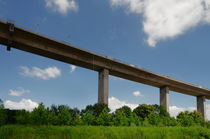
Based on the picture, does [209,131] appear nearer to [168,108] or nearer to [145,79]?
[145,79]

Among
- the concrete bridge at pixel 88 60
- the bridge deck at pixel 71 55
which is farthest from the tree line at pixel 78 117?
the bridge deck at pixel 71 55

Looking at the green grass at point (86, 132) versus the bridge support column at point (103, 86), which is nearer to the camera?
the green grass at point (86, 132)

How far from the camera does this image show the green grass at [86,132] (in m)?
8.67

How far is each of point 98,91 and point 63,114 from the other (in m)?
19.2

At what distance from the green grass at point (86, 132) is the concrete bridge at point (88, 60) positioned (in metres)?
23.5

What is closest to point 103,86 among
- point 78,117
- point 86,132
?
point 78,117

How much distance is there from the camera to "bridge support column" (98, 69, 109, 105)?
126 ft

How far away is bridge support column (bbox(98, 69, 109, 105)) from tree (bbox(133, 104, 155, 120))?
780 centimetres

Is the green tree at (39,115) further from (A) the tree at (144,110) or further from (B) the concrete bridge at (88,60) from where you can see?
(A) the tree at (144,110)

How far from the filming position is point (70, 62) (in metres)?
36.6

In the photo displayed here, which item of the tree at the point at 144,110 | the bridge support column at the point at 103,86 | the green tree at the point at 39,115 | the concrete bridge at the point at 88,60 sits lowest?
the tree at the point at 144,110

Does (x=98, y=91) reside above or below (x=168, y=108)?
above

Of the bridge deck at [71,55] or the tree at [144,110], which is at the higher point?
the bridge deck at [71,55]

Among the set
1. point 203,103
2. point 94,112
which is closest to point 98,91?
point 94,112
